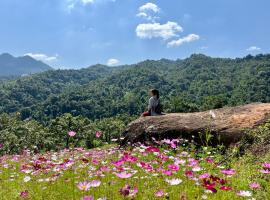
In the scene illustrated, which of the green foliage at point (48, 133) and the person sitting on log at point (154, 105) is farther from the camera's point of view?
the green foliage at point (48, 133)

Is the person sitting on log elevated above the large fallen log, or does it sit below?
above

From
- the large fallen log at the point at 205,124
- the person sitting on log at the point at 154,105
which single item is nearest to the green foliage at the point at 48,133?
the person sitting on log at the point at 154,105

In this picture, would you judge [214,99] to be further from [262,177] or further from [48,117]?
[262,177]

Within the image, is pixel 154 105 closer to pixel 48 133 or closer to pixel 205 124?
pixel 205 124

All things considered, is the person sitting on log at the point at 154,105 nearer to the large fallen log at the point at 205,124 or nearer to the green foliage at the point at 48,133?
the large fallen log at the point at 205,124

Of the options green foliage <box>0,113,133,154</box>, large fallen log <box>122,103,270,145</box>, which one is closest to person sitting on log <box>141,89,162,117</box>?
large fallen log <box>122,103,270,145</box>

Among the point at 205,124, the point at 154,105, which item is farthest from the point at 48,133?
the point at 205,124

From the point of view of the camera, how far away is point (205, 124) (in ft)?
43.7

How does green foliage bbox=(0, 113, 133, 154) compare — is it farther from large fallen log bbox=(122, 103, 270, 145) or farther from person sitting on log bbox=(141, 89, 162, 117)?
large fallen log bbox=(122, 103, 270, 145)

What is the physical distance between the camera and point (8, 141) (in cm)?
7531

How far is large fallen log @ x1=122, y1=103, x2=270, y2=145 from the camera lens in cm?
1245

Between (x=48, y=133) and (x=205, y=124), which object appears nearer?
(x=205, y=124)

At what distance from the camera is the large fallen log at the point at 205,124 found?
12.5 meters

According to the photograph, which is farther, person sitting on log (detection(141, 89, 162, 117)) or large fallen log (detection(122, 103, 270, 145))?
person sitting on log (detection(141, 89, 162, 117))
